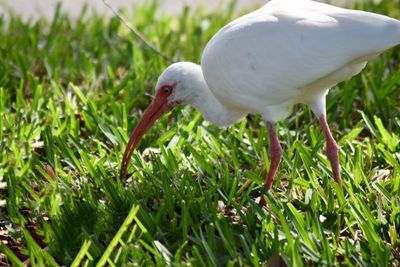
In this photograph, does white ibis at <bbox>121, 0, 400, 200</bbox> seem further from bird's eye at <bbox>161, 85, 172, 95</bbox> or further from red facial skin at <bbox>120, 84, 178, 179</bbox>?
bird's eye at <bbox>161, 85, 172, 95</bbox>

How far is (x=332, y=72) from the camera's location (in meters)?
4.13

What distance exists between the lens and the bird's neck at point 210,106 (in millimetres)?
4703

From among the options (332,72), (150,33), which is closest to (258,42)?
(332,72)

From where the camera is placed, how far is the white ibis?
13.2 ft

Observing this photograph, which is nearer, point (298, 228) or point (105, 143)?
point (298, 228)

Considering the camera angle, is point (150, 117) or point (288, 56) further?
point (150, 117)

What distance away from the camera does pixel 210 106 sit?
15.6ft

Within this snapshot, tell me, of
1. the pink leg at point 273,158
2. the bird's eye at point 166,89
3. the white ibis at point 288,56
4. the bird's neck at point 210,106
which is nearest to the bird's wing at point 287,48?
the white ibis at point 288,56

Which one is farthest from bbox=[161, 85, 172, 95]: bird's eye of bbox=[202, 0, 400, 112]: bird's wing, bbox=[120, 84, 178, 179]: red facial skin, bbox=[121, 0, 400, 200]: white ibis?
bbox=[202, 0, 400, 112]: bird's wing

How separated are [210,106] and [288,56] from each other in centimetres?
78

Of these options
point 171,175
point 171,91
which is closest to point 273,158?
point 171,175

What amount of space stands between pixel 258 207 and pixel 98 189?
2.93ft

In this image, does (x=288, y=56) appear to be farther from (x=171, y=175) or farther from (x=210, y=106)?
(x=171, y=175)

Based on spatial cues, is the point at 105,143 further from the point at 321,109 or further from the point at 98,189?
the point at 321,109
